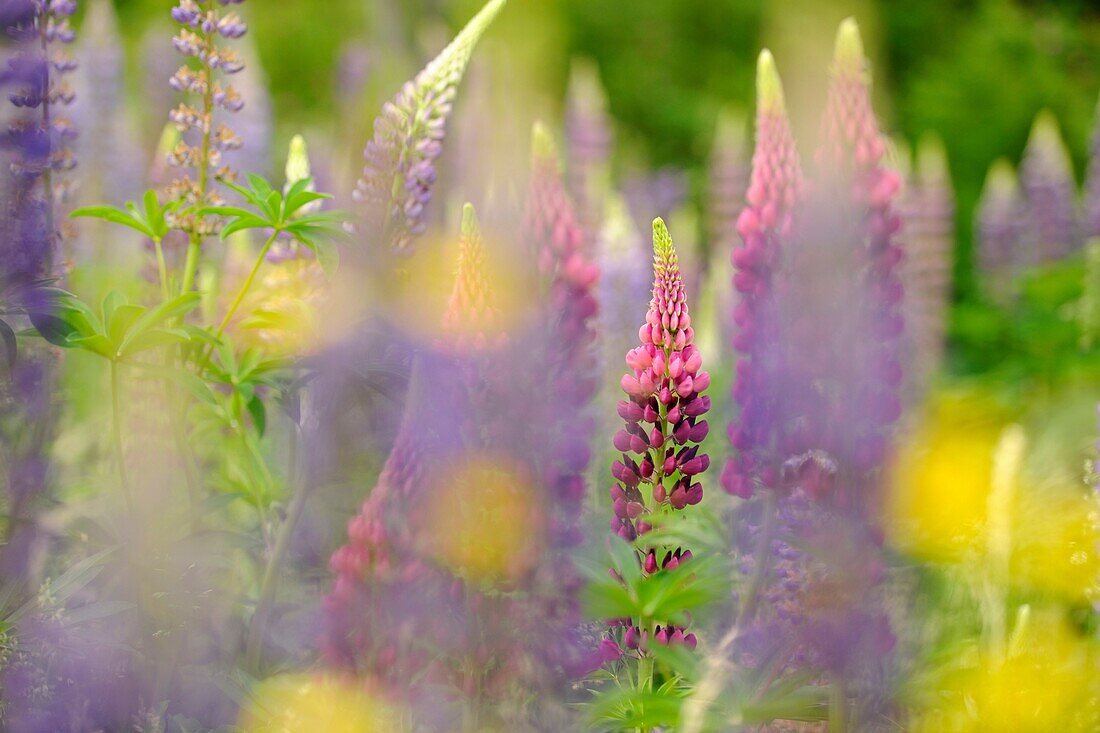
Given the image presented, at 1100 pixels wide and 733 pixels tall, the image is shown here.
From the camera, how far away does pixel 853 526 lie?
5.96 feet

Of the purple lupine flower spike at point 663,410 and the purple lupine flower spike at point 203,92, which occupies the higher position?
the purple lupine flower spike at point 203,92

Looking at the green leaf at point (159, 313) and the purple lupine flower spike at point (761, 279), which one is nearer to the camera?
the green leaf at point (159, 313)

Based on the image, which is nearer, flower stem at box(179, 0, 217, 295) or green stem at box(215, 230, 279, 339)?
green stem at box(215, 230, 279, 339)

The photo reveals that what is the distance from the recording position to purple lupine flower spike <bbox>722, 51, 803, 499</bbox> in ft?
6.72

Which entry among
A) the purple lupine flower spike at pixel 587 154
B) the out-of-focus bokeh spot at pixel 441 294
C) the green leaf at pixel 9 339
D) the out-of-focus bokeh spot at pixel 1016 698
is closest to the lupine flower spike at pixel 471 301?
the out-of-focus bokeh spot at pixel 441 294

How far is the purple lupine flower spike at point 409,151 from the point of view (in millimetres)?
2008

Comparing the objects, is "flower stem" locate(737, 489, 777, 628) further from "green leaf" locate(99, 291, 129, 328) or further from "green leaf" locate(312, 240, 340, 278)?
"green leaf" locate(99, 291, 129, 328)

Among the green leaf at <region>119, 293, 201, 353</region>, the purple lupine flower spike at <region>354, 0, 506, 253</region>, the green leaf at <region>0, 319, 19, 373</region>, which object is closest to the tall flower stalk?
the green leaf at <region>119, 293, 201, 353</region>

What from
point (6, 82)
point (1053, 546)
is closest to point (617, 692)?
point (6, 82)

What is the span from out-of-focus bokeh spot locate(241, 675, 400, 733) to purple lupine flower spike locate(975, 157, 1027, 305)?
241 inches

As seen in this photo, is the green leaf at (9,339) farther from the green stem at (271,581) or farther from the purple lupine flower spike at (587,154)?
the purple lupine flower spike at (587,154)

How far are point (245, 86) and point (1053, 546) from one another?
4.85 m

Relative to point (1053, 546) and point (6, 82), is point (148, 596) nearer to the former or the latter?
point (6, 82)

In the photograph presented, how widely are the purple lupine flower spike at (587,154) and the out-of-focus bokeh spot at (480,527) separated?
129 inches
